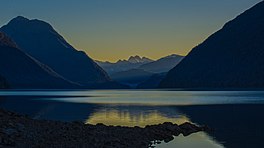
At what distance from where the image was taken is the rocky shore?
126 ft

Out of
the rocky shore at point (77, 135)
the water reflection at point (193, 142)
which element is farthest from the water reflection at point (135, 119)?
the water reflection at point (193, 142)

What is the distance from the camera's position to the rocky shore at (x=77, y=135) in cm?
3847

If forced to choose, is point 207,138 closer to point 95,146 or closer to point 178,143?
point 178,143

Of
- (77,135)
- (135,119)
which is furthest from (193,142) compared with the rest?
(135,119)

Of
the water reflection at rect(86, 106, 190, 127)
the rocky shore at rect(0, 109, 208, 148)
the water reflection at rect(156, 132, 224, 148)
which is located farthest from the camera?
the water reflection at rect(86, 106, 190, 127)

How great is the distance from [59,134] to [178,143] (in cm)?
1183

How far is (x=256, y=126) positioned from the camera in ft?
197

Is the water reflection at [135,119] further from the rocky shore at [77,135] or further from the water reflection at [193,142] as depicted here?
the water reflection at [193,142]

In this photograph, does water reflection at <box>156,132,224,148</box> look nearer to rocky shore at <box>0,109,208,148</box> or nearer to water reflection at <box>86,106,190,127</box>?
rocky shore at <box>0,109,208,148</box>

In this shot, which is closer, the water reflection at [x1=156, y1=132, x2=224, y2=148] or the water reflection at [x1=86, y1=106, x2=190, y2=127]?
the water reflection at [x1=156, y1=132, x2=224, y2=148]

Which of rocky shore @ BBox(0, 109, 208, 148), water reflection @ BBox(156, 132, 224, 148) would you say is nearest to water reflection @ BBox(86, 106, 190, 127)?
rocky shore @ BBox(0, 109, 208, 148)

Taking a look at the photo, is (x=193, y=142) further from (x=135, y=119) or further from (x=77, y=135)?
(x=135, y=119)

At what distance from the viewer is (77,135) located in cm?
4438

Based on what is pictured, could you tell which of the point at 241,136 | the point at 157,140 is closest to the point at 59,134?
the point at 157,140
